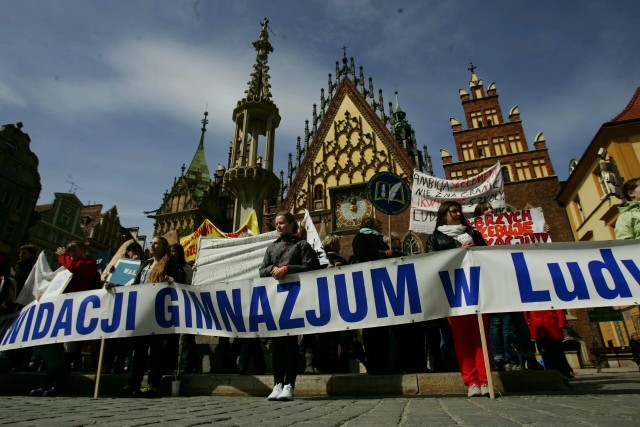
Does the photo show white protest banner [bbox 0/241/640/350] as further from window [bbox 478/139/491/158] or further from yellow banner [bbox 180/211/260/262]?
window [bbox 478/139/491/158]

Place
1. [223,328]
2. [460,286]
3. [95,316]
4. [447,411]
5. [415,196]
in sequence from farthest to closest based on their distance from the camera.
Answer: [415,196] < [95,316] < [223,328] < [460,286] < [447,411]

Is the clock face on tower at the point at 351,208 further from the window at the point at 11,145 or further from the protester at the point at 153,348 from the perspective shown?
the window at the point at 11,145

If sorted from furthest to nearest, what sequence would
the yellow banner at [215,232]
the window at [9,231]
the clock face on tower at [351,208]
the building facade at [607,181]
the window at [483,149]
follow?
the window at [9,231], the window at [483,149], the clock face on tower at [351,208], the building facade at [607,181], the yellow banner at [215,232]

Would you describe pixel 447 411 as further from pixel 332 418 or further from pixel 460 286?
pixel 460 286

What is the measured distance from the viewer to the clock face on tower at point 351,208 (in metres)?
21.9

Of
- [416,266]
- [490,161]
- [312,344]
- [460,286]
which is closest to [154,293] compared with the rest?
[312,344]

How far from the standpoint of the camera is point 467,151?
75.2 feet

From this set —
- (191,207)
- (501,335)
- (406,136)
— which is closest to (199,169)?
(191,207)

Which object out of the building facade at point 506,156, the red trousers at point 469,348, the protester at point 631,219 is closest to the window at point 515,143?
the building facade at point 506,156

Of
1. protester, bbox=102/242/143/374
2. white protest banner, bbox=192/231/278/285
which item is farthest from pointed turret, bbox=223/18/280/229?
protester, bbox=102/242/143/374

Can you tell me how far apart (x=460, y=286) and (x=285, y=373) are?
72.5 inches

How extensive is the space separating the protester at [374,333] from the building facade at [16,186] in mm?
30374

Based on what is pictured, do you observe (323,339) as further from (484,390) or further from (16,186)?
(16,186)

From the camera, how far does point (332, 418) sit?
6.74ft
